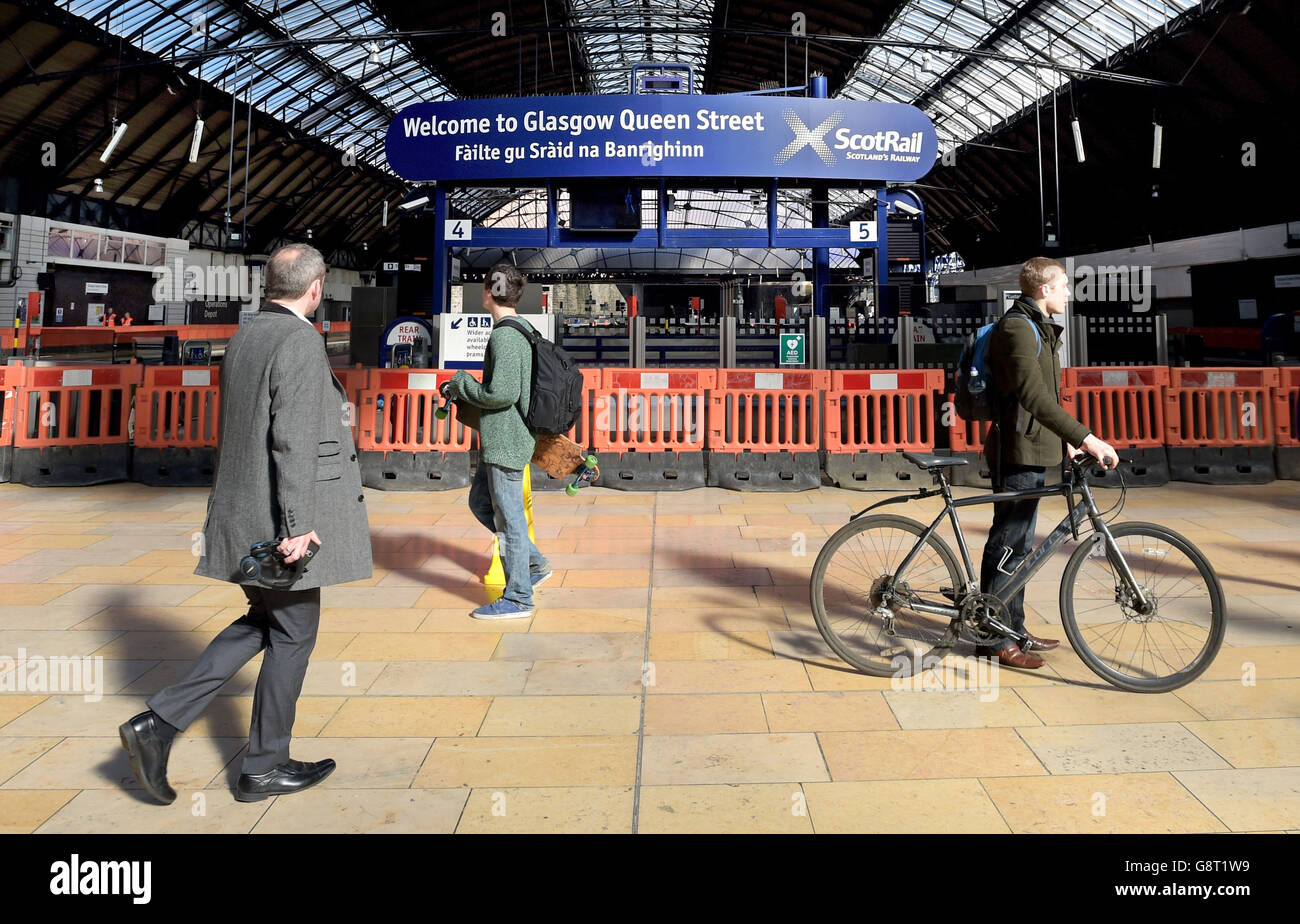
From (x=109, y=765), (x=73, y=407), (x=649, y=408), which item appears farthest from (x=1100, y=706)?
(x=73, y=407)

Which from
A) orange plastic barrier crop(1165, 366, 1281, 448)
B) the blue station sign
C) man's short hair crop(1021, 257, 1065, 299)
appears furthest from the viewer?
the blue station sign

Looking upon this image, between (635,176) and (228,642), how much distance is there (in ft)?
40.0

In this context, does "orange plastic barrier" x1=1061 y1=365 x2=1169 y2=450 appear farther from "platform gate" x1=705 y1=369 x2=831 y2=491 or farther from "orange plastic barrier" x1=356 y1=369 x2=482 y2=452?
"orange plastic barrier" x1=356 y1=369 x2=482 y2=452

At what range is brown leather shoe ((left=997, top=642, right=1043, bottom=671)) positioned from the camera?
14.9 ft

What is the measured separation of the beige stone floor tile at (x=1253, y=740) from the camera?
136 inches

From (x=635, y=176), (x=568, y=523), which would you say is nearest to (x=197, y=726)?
(x=568, y=523)

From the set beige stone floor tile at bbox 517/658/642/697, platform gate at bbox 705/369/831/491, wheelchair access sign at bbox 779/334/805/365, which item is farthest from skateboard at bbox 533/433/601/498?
wheelchair access sign at bbox 779/334/805/365

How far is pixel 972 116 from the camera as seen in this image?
125ft

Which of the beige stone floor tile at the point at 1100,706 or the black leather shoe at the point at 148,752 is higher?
the black leather shoe at the point at 148,752

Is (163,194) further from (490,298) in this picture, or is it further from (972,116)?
(490,298)

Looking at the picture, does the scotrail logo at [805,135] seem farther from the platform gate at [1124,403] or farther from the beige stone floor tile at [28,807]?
the beige stone floor tile at [28,807]

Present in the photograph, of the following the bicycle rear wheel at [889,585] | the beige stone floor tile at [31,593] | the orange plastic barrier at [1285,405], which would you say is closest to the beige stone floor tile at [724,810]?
the bicycle rear wheel at [889,585]

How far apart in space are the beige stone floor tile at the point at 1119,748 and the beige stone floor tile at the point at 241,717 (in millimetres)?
2852

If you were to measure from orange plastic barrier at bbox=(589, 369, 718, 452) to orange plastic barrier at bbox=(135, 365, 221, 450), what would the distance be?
164 inches
